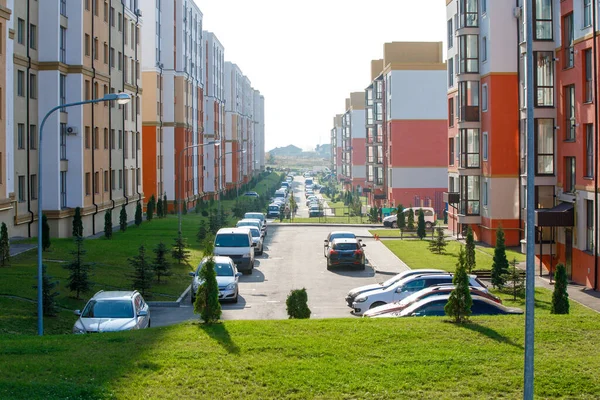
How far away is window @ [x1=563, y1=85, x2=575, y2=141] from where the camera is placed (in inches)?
1103

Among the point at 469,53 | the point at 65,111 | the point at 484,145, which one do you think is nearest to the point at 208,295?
the point at 65,111

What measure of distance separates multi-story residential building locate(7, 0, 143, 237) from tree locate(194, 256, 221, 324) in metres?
17.4

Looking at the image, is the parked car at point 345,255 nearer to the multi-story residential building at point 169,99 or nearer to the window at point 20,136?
the window at point 20,136

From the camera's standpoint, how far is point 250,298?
25.8m

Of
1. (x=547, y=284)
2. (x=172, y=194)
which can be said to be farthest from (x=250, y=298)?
(x=172, y=194)

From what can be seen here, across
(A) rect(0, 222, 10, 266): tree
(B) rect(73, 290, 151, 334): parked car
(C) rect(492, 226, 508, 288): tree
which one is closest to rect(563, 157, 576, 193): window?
(C) rect(492, 226, 508, 288): tree

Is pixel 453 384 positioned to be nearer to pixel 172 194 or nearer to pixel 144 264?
pixel 144 264

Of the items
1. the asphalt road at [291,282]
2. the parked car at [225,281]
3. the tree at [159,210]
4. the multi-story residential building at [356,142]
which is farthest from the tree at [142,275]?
the multi-story residential building at [356,142]

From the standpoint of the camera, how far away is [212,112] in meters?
90.0

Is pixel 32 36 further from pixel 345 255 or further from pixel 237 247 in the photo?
pixel 345 255

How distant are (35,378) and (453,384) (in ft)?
21.5

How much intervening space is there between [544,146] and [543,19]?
5.09m

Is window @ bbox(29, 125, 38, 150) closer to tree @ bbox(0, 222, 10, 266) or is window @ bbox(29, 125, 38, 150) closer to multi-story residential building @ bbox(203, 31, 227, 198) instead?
tree @ bbox(0, 222, 10, 266)

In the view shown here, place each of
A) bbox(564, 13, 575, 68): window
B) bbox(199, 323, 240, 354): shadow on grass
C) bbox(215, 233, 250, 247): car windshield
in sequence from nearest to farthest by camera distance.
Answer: bbox(199, 323, 240, 354): shadow on grass → bbox(564, 13, 575, 68): window → bbox(215, 233, 250, 247): car windshield
